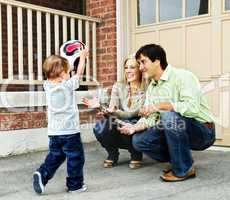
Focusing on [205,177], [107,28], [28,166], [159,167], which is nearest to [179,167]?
[205,177]

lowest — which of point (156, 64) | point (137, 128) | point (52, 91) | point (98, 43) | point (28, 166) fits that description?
point (28, 166)

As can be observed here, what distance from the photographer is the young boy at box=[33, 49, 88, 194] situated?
2943mm

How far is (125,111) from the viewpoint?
12.4 feet

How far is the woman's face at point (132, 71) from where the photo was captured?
12.1ft

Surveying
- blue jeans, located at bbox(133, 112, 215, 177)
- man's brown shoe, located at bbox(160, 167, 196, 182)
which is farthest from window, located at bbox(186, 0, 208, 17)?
man's brown shoe, located at bbox(160, 167, 196, 182)

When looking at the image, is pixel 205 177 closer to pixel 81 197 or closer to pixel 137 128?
pixel 137 128

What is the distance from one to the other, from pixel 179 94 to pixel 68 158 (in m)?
1.05

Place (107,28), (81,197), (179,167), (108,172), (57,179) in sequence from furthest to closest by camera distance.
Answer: (107,28) → (108,172) → (57,179) → (179,167) → (81,197)

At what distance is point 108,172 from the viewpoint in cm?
365

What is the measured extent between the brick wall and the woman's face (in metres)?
1.80

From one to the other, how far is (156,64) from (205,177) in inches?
41.8

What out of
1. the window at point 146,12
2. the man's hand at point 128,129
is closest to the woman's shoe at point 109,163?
the man's hand at point 128,129

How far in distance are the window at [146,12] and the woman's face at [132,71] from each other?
1755mm

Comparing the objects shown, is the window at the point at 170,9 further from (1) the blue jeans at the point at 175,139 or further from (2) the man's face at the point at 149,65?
(1) the blue jeans at the point at 175,139
